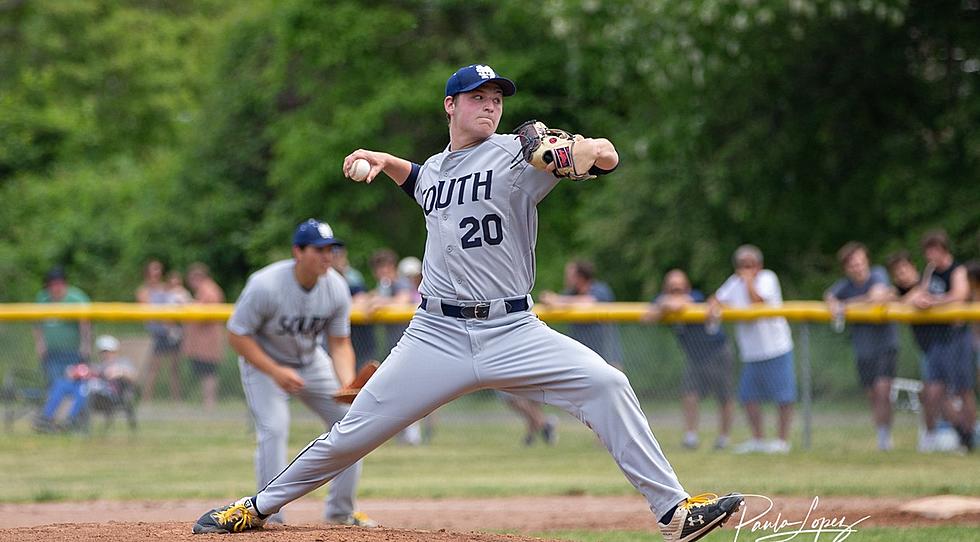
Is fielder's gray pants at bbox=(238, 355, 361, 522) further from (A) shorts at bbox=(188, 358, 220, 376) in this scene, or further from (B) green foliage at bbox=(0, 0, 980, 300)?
(B) green foliage at bbox=(0, 0, 980, 300)

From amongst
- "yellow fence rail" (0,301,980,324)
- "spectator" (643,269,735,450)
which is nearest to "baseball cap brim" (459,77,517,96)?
"yellow fence rail" (0,301,980,324)

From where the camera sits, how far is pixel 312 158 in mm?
27094

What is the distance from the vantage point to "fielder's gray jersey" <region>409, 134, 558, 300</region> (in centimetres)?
647

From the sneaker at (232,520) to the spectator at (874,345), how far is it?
8.28 m

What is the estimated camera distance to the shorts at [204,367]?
15812mm

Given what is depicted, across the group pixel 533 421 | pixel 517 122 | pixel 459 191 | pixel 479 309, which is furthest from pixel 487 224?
pixel 517 122

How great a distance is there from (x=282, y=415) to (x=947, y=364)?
23.3ft

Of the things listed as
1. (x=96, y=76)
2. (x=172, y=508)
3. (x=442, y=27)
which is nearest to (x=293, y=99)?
(x=442, y=27)

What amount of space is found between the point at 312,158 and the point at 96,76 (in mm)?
16624

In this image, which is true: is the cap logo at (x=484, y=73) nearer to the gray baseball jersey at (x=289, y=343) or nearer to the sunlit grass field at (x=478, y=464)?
the gray baseball jersey at (x=289, y=343)

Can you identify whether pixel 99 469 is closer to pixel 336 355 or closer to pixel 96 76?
pixel 336 355

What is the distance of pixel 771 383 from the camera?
14.0 m

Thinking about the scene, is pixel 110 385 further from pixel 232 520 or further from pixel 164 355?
pixel 232 520

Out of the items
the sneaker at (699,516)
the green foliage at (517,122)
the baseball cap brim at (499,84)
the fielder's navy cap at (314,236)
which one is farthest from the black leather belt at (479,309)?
the green foliage at (517,122)
